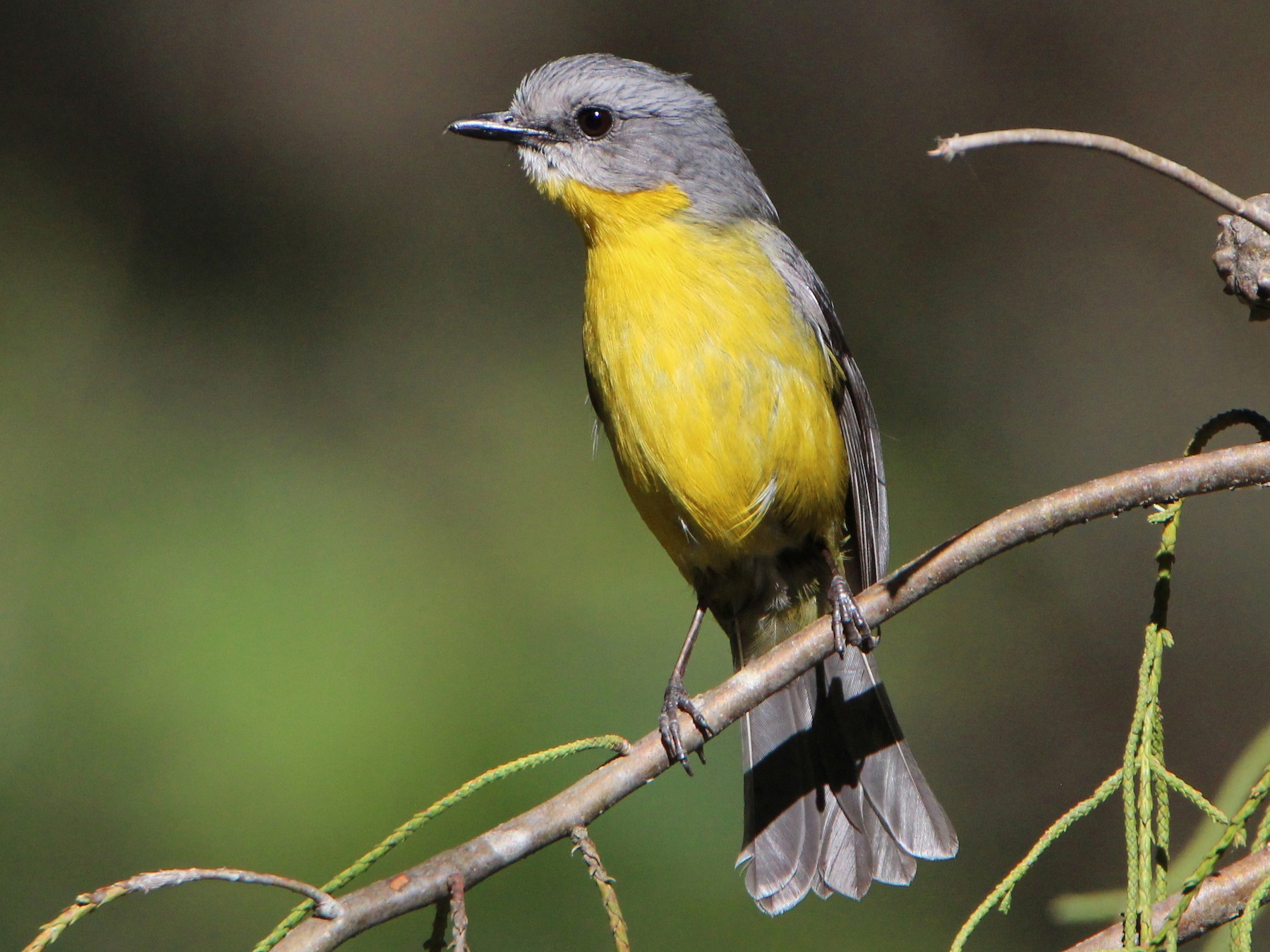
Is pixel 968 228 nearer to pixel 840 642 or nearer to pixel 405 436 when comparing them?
pixel 405 436

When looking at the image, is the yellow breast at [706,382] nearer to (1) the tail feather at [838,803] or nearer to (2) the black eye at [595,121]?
(2) the black eye at [595,121]

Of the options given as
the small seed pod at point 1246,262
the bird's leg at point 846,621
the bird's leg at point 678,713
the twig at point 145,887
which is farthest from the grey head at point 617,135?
the twig at point 145,887

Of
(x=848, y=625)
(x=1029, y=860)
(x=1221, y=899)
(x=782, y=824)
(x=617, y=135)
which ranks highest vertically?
(x=617, y=135)

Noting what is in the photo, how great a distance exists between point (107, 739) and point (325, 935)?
3.40 metres

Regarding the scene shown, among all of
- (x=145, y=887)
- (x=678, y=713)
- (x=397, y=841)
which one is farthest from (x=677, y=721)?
(x=145, y=887)

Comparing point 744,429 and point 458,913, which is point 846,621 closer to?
point 744,429

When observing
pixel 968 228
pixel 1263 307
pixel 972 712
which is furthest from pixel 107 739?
pixel 968 228

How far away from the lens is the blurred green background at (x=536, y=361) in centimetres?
569

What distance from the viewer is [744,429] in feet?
11.5

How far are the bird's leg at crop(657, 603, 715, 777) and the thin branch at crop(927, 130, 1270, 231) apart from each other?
1371 mm

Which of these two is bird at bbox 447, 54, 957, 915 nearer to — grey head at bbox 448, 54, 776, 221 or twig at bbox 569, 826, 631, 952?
grey head at bbox 448, 54, 776, 221

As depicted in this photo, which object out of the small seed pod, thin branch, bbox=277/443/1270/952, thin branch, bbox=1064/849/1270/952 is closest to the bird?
thin branch, bbox=277/443/1270/952

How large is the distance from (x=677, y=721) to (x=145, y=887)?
1.65 metres

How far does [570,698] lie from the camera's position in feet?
17.1
